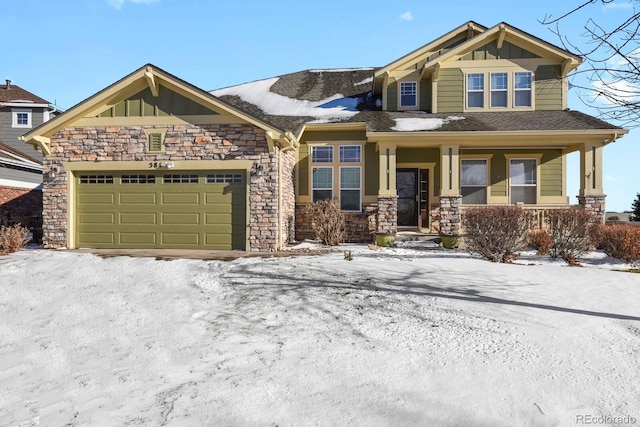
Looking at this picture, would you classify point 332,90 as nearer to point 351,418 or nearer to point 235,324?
point 235,324

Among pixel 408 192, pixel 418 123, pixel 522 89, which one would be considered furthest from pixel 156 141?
pixel 522 89

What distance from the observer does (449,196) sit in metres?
11.9

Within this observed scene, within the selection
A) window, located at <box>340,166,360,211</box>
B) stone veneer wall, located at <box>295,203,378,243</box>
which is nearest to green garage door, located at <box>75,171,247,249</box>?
stone veneer wall, located at <box>295,203,378,243</box>

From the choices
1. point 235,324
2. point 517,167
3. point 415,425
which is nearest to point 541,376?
point 415,425

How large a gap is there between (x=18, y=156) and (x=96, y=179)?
960 centimetres

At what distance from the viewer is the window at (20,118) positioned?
20375mm

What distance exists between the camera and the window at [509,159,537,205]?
548 inches

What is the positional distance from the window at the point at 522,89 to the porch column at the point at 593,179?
2.56m

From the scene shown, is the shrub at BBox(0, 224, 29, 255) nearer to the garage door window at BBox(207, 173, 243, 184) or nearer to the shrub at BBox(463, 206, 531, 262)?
the garage door window at BBox(207, 173, 243, 184)

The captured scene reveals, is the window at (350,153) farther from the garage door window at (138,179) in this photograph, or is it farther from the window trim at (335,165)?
the garage door window at (138,179)

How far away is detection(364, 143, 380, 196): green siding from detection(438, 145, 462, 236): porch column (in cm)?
238

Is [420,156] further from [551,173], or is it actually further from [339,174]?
[551,173]

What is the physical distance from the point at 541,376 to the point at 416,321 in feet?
5.06

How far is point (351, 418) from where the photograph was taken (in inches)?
117
